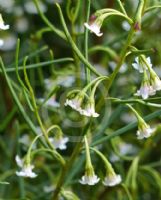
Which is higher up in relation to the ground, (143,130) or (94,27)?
(94,27)

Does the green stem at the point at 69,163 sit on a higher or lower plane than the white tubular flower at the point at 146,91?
lower

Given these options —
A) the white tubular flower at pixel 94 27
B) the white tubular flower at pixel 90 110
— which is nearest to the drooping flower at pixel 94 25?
the white tubular flower at pixel 94 27

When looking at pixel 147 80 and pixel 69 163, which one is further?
pixel 69 163

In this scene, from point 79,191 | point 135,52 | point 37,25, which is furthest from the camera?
point 37,25

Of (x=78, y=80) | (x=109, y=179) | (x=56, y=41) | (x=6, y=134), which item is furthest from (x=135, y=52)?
(x=56, y=41)

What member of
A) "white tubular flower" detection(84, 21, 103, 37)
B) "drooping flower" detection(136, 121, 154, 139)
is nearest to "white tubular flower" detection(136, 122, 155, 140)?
"drooping flower" detection(136, 121, 154, 139)

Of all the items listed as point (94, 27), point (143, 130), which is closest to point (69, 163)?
point (143, 130)

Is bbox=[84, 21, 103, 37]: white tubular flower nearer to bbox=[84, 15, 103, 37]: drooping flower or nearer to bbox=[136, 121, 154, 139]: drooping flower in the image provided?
bbox=[84, 15, 103, 37]: drooping flower

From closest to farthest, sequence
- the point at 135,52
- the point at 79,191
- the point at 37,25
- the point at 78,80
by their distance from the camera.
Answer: the point at 135,52, the point at 78,80, the point at 79,191, the point at 37,25

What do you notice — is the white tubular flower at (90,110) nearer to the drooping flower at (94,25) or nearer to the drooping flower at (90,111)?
the drooping flower at (90,111)

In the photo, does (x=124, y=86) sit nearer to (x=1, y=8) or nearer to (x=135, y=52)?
(x=1, y=8)

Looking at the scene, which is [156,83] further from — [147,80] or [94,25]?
[94,25]
